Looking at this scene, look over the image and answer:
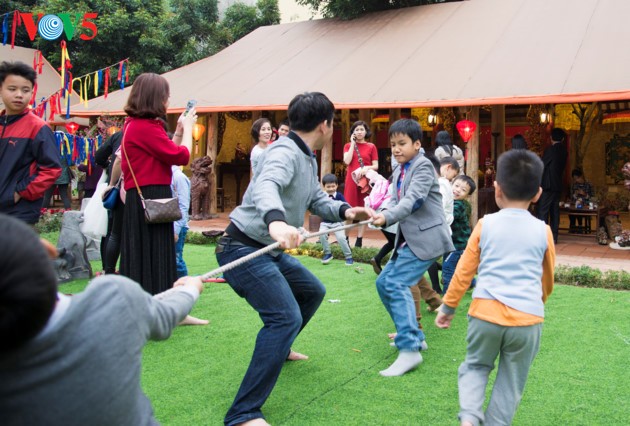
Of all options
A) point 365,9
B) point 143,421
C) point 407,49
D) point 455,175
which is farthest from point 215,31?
point 143,421

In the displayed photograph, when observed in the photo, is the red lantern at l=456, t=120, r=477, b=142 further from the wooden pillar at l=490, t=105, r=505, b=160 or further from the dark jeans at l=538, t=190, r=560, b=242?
the wooden pillar at l=490, t=105, r=505, b=160

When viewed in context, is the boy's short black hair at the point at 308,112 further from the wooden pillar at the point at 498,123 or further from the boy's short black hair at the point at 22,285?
the wooden pillar at the point at 498,123

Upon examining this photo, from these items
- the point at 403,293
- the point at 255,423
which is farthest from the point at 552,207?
the point at 255,423

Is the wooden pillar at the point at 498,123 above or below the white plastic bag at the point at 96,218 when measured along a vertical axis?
above

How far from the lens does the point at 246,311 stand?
5.24 metres

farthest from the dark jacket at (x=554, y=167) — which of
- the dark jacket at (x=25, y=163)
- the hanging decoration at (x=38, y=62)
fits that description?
the hanging decoration at (x=38, y=62)

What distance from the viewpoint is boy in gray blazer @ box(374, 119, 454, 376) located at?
12.5 ft

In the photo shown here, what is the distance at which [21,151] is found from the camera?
3.83 m

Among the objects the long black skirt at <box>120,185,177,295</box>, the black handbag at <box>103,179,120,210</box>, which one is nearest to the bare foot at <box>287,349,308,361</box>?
the long black skirt at <box>120,185,177,295</box>

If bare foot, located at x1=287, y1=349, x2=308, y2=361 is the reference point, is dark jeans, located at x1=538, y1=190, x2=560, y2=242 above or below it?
above

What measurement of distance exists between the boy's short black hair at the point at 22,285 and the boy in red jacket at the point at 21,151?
9.22 feet

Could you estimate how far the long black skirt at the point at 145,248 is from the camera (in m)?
4.21

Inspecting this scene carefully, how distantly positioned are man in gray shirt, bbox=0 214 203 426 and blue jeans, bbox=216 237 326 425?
1.34 metres

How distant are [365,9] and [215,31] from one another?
680 cm
